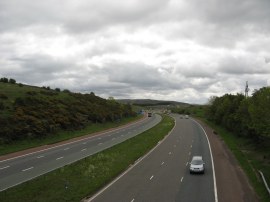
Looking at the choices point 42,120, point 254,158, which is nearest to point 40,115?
point 42,120

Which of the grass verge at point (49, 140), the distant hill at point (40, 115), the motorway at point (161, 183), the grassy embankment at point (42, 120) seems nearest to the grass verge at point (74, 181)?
the motorway at point (161, 183)

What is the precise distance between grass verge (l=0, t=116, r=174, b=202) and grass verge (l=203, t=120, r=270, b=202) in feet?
37.2

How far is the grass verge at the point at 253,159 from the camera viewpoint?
96.9 ft

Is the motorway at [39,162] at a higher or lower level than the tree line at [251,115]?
lower

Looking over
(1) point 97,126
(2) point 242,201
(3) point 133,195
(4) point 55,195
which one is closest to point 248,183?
(2) point 242,201

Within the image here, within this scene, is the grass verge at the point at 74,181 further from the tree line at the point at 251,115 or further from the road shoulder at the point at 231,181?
the tree line at the point at 251,115

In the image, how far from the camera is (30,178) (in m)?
31.0

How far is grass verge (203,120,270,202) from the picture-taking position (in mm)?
29520

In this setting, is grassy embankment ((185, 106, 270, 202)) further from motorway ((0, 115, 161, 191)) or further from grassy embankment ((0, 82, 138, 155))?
grassy embankment ((0, 82, 138, 155))

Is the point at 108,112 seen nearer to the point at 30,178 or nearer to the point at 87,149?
the point at 87,149

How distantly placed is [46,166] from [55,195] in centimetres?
1198

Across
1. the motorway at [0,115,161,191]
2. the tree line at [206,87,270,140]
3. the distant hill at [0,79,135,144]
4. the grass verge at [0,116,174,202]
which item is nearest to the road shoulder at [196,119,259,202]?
the tree line at [206,87,270,140]

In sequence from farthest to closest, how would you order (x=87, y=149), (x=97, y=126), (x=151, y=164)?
(x=97, y=126) < (x=87, y=149) < (x=151, y=164)

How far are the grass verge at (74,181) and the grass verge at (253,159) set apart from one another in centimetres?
1133
